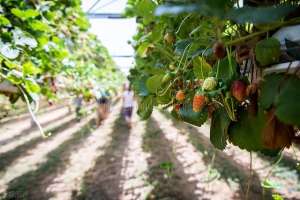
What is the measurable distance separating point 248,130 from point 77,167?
5.15 m

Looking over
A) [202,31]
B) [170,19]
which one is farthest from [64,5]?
[202,31]

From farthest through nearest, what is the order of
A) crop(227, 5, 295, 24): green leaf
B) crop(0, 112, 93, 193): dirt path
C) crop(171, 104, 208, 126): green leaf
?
1. crop(0, 112, 93, 193): dirt path
2. crop(171, 104, 208, 126): green leaf
3. crop(227, 5, 295, 24): green leaf

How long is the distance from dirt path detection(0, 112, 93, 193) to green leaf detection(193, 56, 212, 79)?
394cm

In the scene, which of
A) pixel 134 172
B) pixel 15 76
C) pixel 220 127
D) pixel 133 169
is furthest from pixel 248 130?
pixel 133 169

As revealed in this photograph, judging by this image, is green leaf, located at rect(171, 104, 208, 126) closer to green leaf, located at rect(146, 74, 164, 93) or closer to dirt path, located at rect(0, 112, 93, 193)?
green leaf, located at rect(146, 74, 164, 93)

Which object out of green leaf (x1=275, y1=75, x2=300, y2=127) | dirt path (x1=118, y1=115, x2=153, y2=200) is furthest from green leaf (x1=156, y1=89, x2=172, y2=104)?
dirt path (x1=118, y1=115, x2=153, y2=200)

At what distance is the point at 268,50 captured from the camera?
0.84 metres

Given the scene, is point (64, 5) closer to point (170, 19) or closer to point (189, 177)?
point (189, 177)

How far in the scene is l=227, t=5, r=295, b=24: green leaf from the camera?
575 mm

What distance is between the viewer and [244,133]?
910 mm

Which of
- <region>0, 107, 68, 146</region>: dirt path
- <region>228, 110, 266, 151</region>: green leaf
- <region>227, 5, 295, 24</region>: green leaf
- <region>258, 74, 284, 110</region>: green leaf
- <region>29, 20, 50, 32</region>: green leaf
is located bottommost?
<region>0, 107, 68, 146</region>: dirt path

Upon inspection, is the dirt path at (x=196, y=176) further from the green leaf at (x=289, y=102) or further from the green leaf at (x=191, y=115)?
the green leaf at (x=289, y=102)

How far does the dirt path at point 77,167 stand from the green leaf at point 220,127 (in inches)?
142

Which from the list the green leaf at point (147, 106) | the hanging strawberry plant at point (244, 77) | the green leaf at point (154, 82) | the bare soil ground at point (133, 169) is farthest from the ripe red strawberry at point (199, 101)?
the bare soil ground at point (133, 169)
